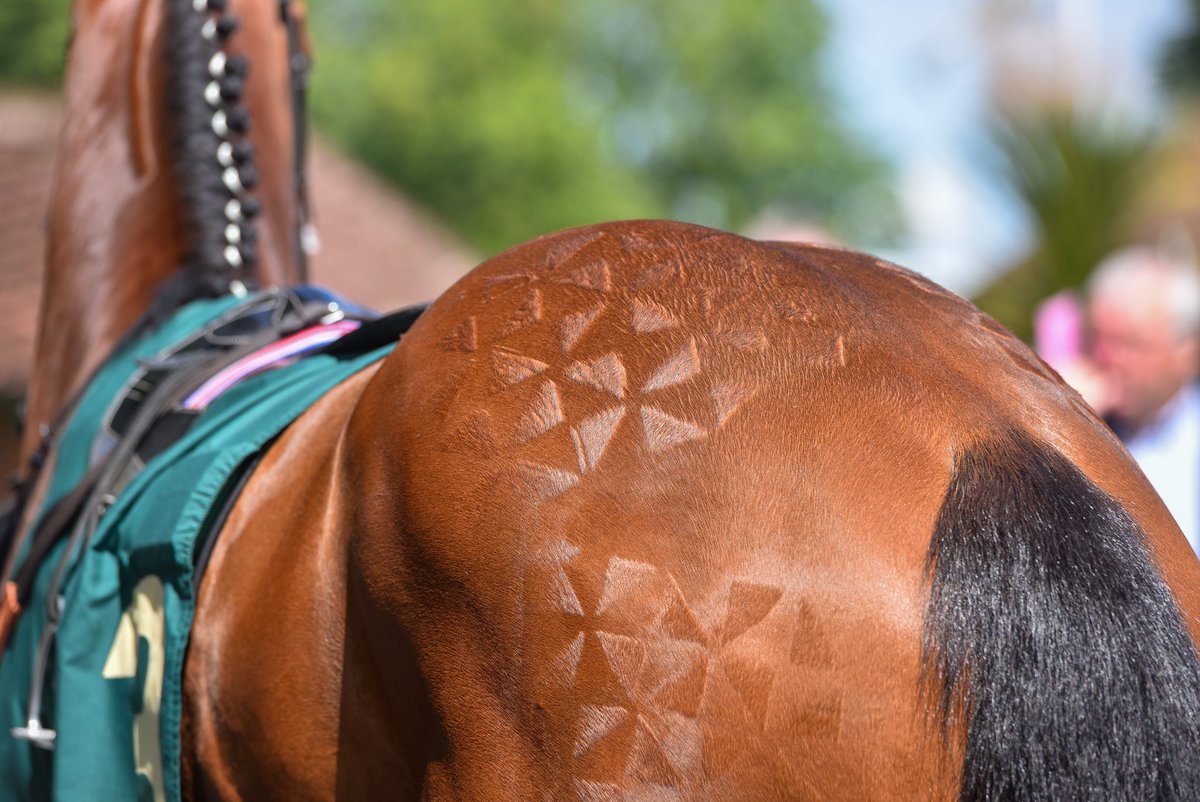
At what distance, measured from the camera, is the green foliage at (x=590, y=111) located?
805 inches

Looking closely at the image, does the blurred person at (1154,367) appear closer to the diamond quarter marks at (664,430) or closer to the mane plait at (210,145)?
the mane plait at (210,145)

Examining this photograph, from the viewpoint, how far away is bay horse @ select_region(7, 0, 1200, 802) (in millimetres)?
1052

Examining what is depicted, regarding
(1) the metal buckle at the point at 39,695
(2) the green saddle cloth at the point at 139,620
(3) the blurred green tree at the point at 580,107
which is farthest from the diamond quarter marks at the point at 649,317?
(3) the blurred green tree at the point at 580,107

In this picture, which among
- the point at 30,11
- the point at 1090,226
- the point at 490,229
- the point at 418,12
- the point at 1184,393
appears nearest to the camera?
the point at 1184,393

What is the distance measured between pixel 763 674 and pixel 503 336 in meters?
0.44

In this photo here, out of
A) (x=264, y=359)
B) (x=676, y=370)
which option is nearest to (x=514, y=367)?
(x=676, y=370)

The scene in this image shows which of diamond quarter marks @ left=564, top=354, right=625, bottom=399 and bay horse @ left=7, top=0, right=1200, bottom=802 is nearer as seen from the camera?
bay horse @ left=7, top=0, right=1200, bottom=802

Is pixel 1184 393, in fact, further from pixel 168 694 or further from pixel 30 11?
pixel 30 11

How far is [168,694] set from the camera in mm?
1549

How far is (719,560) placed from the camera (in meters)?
1.09

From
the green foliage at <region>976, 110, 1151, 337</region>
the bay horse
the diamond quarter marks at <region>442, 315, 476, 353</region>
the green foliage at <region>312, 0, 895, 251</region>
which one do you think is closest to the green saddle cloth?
the bay horse

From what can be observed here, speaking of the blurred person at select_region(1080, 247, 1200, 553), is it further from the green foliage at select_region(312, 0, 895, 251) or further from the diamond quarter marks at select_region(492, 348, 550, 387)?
the green foliage at select_region(312, 0, 895, 251)

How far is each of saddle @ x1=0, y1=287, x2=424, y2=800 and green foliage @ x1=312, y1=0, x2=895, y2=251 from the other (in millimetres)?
17355

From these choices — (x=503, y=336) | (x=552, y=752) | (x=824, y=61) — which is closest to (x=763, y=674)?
(x=552, y=752)
